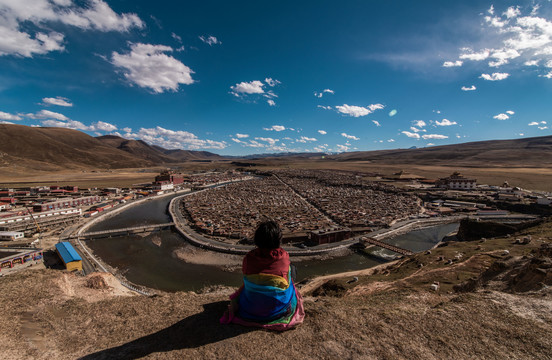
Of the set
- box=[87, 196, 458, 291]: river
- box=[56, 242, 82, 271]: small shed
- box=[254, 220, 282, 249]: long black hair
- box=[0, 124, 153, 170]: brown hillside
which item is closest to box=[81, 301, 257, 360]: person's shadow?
box=[254, 220, 282, 249]: long black hair

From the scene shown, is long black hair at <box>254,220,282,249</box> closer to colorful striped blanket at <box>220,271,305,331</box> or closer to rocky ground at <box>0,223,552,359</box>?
colorful striped blanket at <box>220,271,305,331</box>

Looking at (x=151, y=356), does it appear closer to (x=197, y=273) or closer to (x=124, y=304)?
(x=124, y=304)

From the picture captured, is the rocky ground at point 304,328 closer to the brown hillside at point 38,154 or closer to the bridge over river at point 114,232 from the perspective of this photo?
the bridge over river at point 114,232

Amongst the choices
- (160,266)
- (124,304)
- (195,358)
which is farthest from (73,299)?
(160,266)

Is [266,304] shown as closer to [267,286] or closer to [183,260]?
[267,286]

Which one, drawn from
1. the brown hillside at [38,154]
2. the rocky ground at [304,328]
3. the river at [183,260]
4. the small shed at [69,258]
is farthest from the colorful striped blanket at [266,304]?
the brown hillside at [38,154]

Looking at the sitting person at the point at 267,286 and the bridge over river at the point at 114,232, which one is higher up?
the sitting person at the point at 267,286
